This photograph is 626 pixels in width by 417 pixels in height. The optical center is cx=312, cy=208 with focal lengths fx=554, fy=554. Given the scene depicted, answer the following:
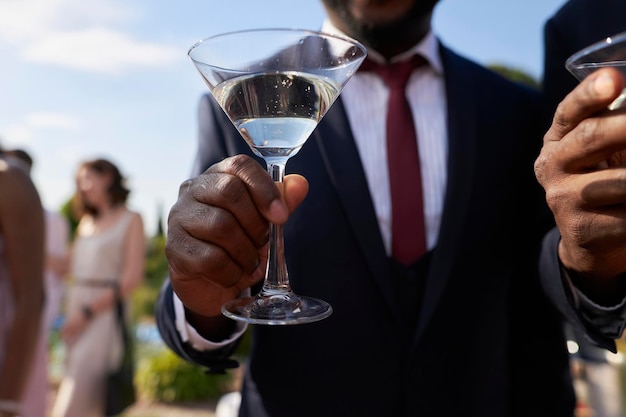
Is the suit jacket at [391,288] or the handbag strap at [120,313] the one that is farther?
the handbag strap at [120,313]

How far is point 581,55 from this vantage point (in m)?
1.14

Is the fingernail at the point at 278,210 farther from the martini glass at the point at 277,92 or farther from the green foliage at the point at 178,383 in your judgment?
the green foliage at the point at 178,383

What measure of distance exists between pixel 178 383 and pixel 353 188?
7.33 meters

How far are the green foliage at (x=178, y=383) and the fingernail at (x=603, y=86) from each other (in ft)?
26.7

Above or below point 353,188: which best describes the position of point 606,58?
above

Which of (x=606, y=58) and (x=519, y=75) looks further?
(x=519, y=75)

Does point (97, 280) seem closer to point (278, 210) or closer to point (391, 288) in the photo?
point (391, 288)

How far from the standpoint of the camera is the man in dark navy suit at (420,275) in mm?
1947

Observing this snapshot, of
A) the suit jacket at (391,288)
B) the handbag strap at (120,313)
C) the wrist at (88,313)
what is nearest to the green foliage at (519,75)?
the handbag strap at (120,313)

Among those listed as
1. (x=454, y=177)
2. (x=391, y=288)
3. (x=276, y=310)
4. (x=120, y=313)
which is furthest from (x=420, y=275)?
(x=120, y=313)

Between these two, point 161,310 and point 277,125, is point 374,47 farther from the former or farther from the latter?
point 161,310

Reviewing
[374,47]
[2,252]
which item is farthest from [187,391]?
[374,47]

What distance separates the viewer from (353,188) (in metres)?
2.02

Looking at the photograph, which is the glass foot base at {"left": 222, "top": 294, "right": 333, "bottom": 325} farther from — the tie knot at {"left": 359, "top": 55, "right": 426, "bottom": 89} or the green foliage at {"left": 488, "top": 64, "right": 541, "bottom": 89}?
the green foliage at {"left": 488, "top": 64, "right": 541, "bottom": 89}
